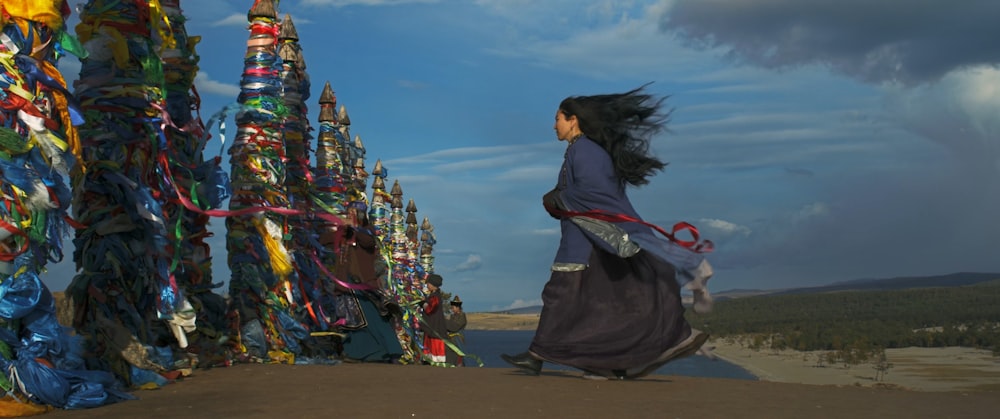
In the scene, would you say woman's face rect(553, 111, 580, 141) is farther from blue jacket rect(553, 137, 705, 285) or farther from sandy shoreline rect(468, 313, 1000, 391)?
sandy shoreline rect(468, 313, 1000, 391)

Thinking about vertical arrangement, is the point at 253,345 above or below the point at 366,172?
below

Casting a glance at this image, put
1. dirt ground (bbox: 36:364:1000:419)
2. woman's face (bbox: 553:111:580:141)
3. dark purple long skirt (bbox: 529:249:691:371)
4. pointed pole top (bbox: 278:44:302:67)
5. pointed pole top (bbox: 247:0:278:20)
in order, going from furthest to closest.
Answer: pointed pole top (bbox: 278:44:302:67) < pointed pole top (bbox: 247:0:278:20) < woman's face (bbox: 553:111:580:141) < dark purple long skirt (bbox: 529:249:691:371) < dirt ground (bbox: 36:364:1000:419)

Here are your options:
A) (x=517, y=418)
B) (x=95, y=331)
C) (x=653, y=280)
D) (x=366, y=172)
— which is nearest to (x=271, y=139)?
(x=95, y=331)

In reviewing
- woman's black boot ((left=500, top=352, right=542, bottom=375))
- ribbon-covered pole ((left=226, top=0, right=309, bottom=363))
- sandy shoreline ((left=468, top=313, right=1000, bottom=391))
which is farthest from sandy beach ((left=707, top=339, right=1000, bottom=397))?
woman's black boot ((left=500, top=352, right=542, bottom=375))

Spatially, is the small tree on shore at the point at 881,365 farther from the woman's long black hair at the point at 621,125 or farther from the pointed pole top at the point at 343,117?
the woman's long black hair at the point at 621,125

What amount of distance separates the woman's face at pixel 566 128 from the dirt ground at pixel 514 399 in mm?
2363

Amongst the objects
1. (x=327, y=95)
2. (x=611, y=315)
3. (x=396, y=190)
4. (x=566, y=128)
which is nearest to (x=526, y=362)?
A: (x=611, y=315)

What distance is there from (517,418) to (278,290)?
6464mm

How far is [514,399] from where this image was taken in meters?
7.79

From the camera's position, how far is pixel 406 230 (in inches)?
1572

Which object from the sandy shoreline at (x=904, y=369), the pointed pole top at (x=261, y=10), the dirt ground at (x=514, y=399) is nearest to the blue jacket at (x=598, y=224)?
the dirt ground at (x=514, y=399)

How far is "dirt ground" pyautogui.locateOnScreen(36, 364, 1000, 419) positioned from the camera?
6.98 m

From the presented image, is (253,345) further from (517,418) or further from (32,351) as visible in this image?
(517,418)

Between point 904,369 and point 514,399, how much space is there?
166 feet
